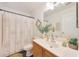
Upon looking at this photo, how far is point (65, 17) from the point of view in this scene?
4.66 feet

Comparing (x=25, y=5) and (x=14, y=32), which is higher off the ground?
(x=25, y=5)

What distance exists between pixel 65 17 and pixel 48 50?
1.64ft

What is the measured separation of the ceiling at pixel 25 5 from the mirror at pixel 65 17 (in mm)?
149

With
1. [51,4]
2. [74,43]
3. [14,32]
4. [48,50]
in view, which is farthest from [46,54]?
[51,4]

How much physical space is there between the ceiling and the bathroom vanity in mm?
443

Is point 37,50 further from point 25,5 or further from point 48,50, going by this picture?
point 25,5

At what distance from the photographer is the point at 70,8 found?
54.7 inches

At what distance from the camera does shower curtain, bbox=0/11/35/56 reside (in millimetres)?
1390

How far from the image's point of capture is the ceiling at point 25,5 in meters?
1.42

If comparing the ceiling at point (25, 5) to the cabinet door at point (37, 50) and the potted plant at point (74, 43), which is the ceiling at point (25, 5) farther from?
the potted plant at point (74, 43)

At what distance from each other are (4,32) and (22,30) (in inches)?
9.4

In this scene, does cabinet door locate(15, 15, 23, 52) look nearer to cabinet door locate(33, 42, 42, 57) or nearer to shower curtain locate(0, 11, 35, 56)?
shower curtain locate(0, 11, 35, 56)

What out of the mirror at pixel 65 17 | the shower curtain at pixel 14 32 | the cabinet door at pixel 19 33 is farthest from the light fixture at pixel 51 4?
the cabinet door at pixel 19 33

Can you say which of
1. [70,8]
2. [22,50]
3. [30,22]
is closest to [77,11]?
[70,8]
